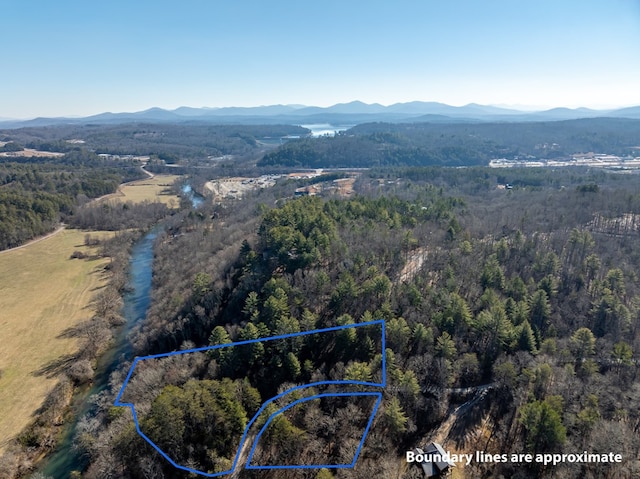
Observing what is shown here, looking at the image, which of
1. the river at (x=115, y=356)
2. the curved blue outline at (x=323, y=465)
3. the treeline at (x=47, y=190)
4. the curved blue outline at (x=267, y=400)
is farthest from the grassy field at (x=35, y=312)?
the curved blue outline at (x=323, y=465)

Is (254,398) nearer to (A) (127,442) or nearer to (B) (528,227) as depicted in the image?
(A) (127,442)

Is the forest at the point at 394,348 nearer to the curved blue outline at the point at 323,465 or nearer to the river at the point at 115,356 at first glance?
the curved blue outline at the point at 323,465

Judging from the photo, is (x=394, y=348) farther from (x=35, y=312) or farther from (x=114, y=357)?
(x=35, y=312)

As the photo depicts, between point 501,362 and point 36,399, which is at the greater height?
point 501,362

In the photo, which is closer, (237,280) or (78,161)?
(237,280)

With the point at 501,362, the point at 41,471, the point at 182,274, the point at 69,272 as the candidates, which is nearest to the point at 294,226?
the point at 182,274
